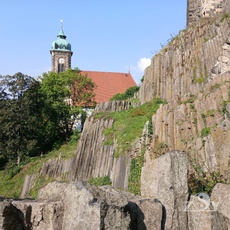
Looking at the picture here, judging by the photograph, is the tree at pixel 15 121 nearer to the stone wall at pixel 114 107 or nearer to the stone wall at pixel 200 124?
the stone wall at pixel 114 107

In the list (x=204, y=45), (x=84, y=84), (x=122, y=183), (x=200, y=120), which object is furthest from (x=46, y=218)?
(x=84, y=84)

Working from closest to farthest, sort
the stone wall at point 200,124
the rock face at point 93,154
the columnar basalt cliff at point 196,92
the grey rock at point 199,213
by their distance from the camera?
the grey rock at point 199,213 → the stone wall at point 200,124 → the columnar basalt cliff at point 196,92 → the rock face at point 93,154

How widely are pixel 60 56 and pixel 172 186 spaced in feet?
255

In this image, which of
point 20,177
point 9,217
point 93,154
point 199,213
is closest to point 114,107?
point 93,154

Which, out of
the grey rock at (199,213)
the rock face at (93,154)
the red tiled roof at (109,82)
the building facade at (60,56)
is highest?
the building facade at (60,56)

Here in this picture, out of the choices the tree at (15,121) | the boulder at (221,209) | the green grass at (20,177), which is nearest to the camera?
the boulder at (221,209)

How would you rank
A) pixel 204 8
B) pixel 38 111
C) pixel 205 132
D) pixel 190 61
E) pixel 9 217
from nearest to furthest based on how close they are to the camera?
pixel 9 217 < pixel 205 132 < pixel 190 61 < pixel 204 8 < pixel 38 111

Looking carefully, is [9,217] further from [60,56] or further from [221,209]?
[60,56]

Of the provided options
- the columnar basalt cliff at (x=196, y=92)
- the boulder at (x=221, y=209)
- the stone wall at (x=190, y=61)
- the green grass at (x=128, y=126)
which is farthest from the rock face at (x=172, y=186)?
the green grass at (x=128, y=126)

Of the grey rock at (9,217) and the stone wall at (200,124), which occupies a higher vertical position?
the stone wall at (200,124)

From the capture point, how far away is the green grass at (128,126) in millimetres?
20328

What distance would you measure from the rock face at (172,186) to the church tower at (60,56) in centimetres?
7545

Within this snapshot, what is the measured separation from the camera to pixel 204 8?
27.5 metres

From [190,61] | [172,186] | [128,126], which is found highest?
[190,61]
